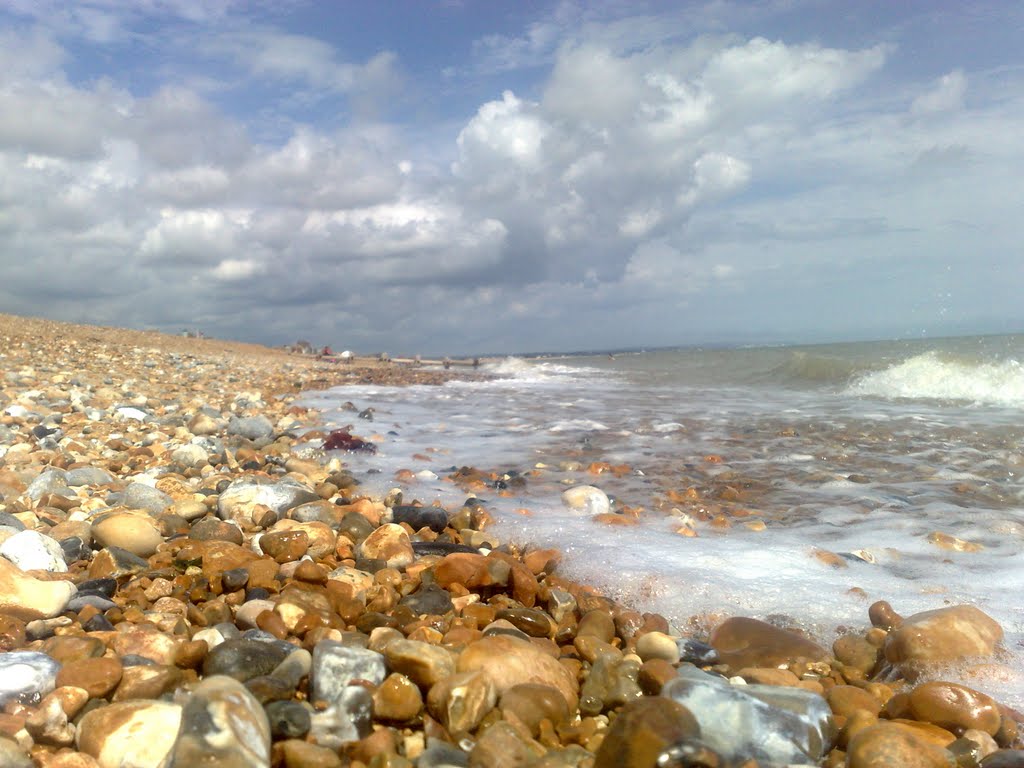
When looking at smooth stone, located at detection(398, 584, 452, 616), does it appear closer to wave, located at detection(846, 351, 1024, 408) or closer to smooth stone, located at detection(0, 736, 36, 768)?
smooth stone, located at detection(0, 736, 36, 768)

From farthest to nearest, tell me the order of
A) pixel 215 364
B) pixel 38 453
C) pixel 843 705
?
pixel 215 364 → pixel 38 453 → pixel 843 705

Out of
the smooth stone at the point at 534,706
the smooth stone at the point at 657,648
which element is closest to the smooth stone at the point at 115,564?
the smooth stone at the point at 534,706

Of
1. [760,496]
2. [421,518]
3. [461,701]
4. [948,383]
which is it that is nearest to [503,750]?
[461,701]

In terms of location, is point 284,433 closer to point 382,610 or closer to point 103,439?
point 103,439

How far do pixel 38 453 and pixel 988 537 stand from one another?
18.8 ft

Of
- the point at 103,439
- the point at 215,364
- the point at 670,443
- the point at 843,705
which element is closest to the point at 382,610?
the point at 843,705

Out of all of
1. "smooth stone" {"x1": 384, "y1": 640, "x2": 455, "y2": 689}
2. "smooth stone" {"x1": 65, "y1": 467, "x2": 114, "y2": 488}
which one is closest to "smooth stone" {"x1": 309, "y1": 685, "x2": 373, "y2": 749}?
"smooth stone" {"x1": 384, "y1": 640, "x2": 455, "y2": 689}

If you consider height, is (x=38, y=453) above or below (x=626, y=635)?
above

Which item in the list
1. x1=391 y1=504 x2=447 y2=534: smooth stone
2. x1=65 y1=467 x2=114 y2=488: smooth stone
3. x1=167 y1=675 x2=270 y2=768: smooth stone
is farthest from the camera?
x1=65 y1=467 x2=114 y2=488: smooth stone

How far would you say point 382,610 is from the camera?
2.41 m

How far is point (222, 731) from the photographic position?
1381 millimetres

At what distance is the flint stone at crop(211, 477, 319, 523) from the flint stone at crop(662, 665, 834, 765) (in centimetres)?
234

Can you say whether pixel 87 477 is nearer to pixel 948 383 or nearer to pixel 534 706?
pixel 534 706

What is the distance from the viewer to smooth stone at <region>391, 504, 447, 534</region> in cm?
347
